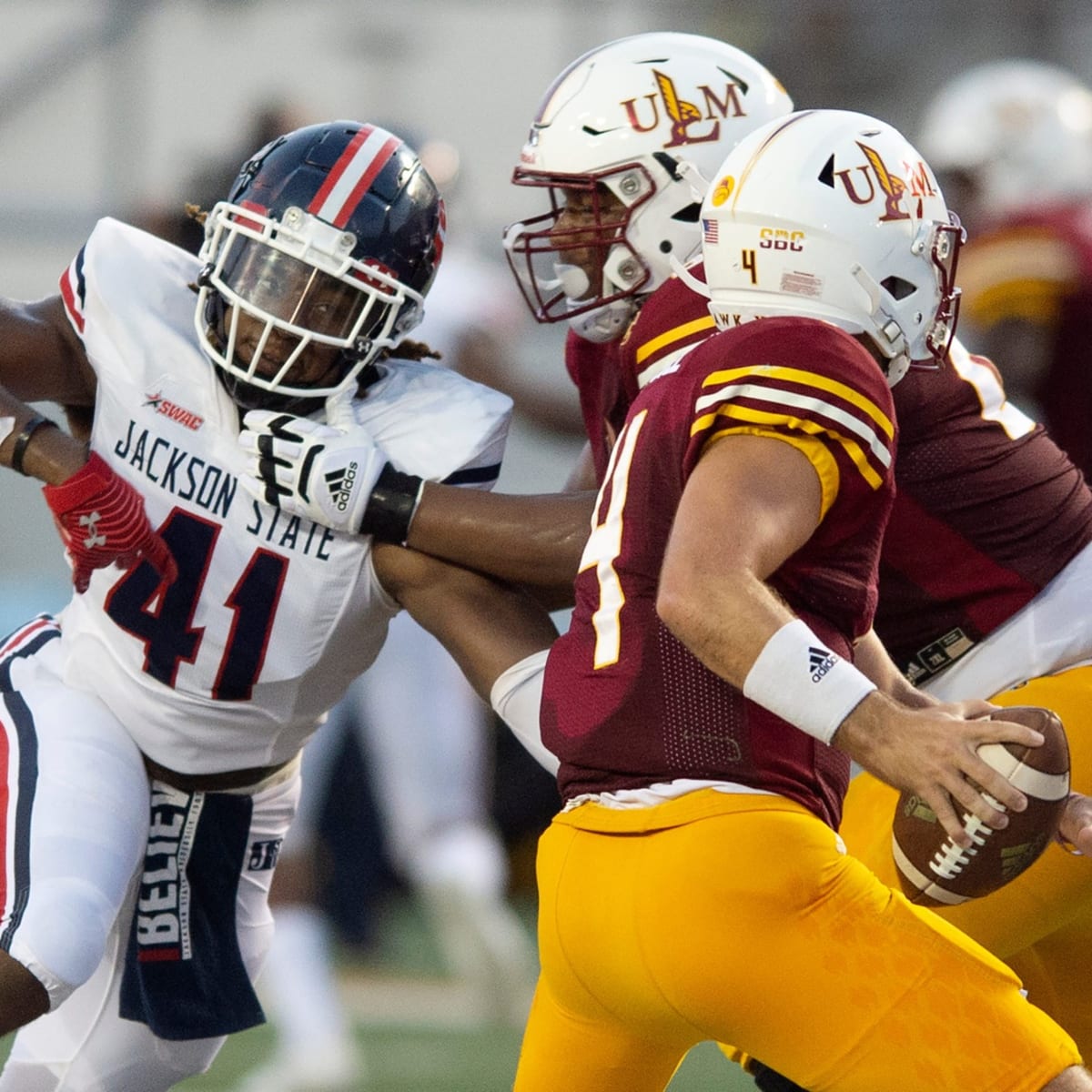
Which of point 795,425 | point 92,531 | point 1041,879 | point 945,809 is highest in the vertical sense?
point 795,425

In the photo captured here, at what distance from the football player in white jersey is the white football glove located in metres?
0.02

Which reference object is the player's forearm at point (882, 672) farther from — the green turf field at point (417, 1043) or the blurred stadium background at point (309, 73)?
the blurred stadium background at point (309, 73)

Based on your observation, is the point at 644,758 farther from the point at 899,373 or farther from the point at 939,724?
the point at 899,373

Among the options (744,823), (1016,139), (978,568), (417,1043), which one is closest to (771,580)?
(744,823)

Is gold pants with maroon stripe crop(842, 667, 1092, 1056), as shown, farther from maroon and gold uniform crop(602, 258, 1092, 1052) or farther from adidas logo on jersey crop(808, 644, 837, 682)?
adidas logo on jersey crop(808, 644, 837, 682)

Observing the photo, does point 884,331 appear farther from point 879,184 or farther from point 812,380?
point 812,380

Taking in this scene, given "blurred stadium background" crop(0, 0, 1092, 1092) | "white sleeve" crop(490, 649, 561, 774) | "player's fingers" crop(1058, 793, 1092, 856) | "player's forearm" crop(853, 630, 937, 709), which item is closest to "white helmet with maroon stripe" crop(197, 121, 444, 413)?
"white sleeve" crop(490, 649, 561, 774)

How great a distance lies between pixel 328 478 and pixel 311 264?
31 centimetres

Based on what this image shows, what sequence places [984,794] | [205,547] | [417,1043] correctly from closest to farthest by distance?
[984,794], [205,547], [417,1043]

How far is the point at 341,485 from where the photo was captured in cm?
273

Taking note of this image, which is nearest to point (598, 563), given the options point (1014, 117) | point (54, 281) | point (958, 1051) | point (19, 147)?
point (958, 1051)

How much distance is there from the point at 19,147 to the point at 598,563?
6480mm

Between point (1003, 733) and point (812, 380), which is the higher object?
point (812, 380)

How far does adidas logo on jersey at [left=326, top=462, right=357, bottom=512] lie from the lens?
2.73 metres
